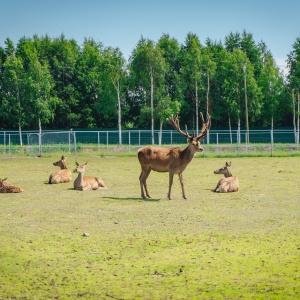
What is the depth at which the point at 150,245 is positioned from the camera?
34.8 ft

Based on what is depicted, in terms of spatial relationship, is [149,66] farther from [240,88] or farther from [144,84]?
[240,88]

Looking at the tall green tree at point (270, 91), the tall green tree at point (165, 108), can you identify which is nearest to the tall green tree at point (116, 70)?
the tall green tree at point (165, 108)

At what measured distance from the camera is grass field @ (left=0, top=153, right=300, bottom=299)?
8203mm

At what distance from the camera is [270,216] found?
13719mm

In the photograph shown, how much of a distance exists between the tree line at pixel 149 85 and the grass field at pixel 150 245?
153ft

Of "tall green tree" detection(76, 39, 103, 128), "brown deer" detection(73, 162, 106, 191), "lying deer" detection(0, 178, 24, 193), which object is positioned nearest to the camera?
"lying deer" detection(0, 178, 24, 193)

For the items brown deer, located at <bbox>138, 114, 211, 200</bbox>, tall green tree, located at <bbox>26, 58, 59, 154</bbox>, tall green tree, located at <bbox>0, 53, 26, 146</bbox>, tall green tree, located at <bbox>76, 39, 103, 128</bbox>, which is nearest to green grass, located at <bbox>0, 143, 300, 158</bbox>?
tall green tree, located at <bbox>26, 58, 59, 154</bbox>

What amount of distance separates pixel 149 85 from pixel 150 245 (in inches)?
2229

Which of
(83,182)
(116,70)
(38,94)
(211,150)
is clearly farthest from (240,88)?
(83,182)

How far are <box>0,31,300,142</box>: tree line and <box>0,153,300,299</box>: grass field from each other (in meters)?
46.7

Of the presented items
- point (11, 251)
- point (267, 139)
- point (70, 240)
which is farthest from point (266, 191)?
point (267, 139)

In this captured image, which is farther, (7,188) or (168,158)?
(7,188)

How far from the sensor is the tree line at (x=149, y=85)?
64.9 meters

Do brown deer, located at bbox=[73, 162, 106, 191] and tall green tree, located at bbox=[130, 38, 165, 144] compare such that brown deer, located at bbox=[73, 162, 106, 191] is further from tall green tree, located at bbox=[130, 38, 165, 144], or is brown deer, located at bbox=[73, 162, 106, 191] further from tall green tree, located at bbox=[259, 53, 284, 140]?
tall green tree, located at bbox=[259, 53, 284, 140]
